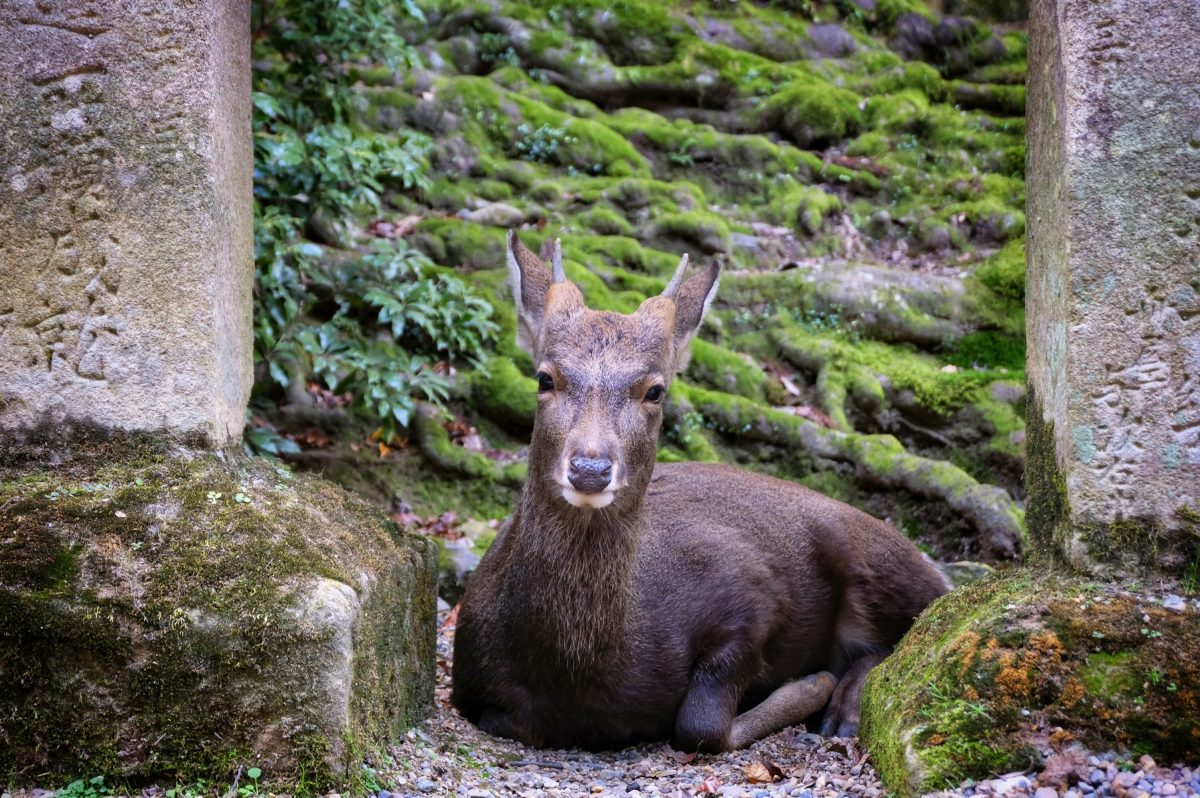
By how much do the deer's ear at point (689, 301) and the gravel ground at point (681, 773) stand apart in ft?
6.41

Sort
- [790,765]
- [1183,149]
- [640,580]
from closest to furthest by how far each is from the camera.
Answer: [1183,149], [790,765], [640,580]

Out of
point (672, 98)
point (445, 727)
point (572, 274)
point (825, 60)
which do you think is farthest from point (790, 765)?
point (825, 60)

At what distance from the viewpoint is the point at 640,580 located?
6.07 meters

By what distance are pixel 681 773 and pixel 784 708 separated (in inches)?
49.4

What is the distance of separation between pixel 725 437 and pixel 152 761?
632 cm

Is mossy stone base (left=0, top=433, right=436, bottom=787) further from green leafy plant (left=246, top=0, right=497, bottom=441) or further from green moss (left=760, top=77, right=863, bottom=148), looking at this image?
green moss (left=760, top=77, right=863, bottom=148)

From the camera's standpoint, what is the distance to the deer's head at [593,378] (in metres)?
5.03

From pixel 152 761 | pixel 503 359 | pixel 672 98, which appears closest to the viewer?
pixel 152 761

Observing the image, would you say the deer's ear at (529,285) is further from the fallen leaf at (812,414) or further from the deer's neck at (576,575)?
the fallen leaf at (812,414)

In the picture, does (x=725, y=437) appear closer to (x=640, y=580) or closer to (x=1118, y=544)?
(x=640, y=580)

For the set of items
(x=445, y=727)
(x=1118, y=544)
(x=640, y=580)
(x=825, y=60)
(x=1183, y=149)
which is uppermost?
(x=825, y=60)

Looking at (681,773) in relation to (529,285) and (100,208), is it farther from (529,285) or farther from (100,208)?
(100,208)

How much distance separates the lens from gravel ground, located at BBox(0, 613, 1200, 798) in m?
3.95

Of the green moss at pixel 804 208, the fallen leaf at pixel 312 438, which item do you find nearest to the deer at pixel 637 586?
the fallen leaf at pixel 312 438
